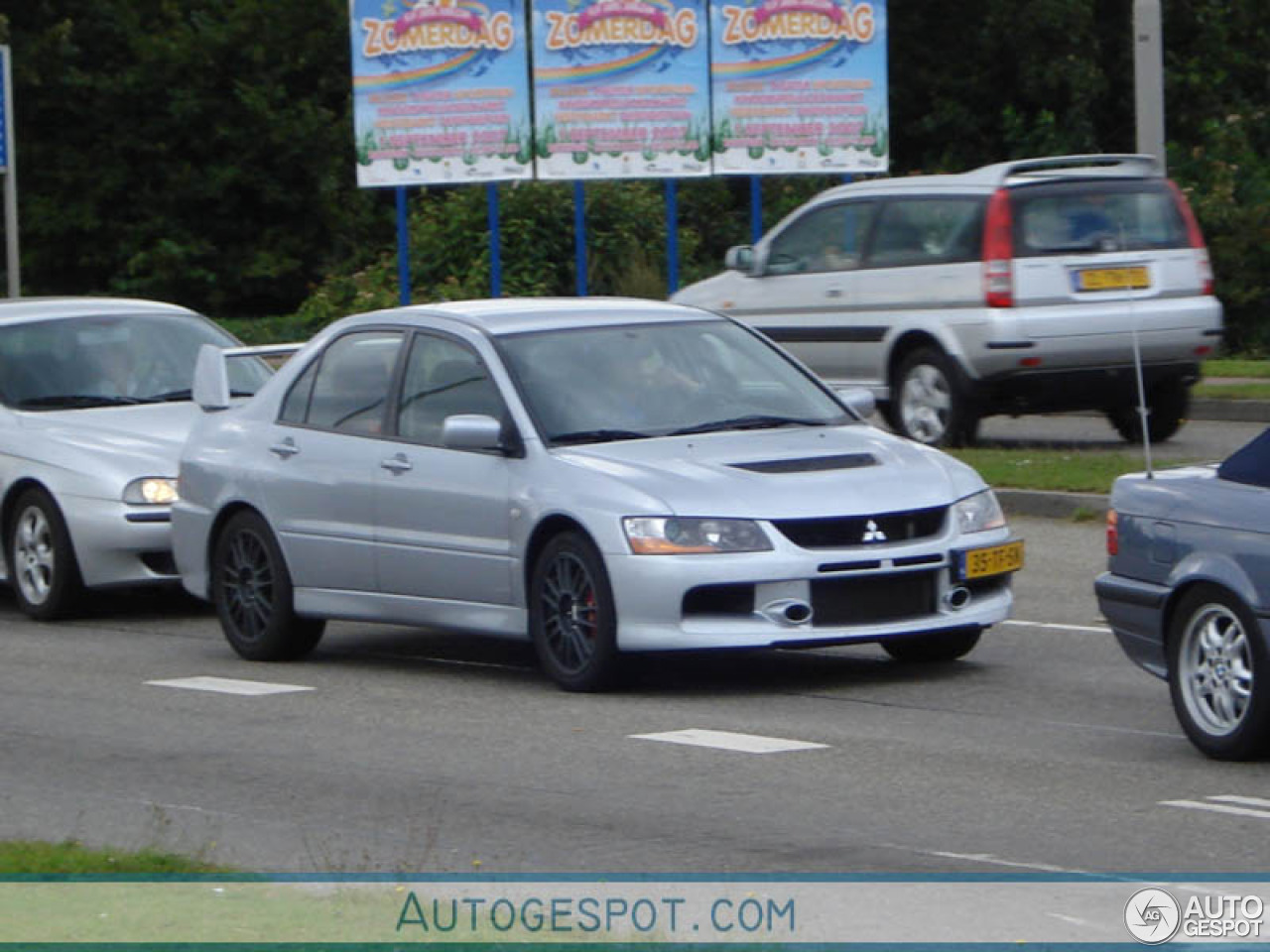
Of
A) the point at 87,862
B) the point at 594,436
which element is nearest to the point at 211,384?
the point at 594,436

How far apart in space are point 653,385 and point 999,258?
7.73m

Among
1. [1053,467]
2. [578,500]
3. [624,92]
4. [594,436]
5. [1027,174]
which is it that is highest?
[624,92]

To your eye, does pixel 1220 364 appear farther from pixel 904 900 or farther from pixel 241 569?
pixel 904 900

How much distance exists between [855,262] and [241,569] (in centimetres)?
864

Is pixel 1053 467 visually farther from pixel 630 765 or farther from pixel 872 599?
pixel 630 765

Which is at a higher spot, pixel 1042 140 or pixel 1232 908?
pixel 1042 140

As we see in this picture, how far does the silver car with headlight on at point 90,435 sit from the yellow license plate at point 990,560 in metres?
4.77

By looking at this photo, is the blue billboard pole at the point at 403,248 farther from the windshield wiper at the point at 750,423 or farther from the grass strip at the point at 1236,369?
the windshield wiper at the point at 750,423

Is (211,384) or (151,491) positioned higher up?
(211,384)

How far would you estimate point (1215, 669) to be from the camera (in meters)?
8.83

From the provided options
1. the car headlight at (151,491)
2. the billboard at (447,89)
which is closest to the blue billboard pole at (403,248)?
the billboard at (447,89)

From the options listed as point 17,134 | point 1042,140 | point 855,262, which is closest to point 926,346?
point 855,262

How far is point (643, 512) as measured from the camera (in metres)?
10.4

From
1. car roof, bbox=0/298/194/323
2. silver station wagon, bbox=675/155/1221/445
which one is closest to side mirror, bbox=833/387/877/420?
car roof, bbox=0/298/194/323
